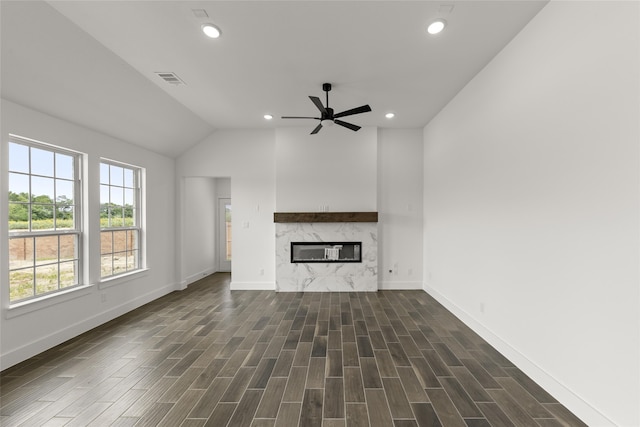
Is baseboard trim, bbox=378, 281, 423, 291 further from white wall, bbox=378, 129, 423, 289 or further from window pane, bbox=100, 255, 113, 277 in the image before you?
window pane, bbox=100, 255, 113, 277

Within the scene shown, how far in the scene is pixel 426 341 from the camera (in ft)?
10.2

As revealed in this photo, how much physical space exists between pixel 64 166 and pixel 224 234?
13.0 ft

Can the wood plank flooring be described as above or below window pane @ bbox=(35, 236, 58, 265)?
below

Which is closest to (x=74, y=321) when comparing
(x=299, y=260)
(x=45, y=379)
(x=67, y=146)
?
(x=45, y=379)

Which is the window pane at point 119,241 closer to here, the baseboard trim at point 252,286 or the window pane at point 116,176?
the window pane at point 116,176

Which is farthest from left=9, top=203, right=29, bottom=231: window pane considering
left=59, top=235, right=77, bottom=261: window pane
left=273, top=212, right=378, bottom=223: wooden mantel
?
left=273, top=212, right=378, bottom=223: wooden mantel

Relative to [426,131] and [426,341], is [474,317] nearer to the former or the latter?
[426,341]

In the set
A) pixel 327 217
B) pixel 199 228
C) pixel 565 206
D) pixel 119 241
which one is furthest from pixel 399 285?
pixel 119 241

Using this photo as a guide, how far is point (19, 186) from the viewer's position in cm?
285

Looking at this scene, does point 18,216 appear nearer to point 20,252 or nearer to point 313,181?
point 20,252

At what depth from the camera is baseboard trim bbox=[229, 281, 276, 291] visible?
5.39 m

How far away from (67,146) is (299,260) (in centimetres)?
365

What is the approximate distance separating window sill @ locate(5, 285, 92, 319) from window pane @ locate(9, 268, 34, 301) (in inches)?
3.4

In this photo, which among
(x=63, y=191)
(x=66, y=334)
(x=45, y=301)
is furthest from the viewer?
(x=63, y=191)
